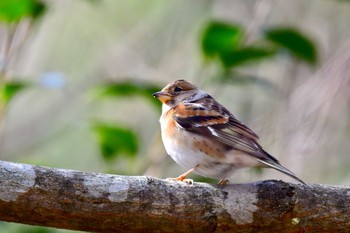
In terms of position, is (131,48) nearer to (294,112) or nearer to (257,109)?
(257,109)

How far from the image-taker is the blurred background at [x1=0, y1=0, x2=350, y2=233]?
457 cm

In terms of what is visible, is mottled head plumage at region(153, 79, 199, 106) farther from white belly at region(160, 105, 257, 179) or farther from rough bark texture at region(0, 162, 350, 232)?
rough bark texture at region(0, 162, 350, 232)

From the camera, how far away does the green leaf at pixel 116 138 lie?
409 centimetres

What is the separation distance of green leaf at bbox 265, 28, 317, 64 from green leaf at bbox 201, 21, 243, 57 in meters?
0.21

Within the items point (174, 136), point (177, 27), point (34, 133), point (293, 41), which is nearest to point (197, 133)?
point (174, 136)

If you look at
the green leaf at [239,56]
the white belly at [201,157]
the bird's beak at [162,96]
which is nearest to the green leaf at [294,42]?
the green leaf at [239,56]

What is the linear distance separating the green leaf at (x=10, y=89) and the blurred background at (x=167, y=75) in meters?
0.32

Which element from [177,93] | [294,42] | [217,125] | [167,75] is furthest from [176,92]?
[167,75]

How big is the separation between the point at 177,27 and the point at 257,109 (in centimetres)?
104

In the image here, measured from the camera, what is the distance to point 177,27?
632 centimetres

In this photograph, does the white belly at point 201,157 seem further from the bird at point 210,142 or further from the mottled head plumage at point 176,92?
the mottled head plumage at point 176,92

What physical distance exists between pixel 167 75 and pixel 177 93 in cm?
179

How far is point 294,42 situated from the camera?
4.21 metres

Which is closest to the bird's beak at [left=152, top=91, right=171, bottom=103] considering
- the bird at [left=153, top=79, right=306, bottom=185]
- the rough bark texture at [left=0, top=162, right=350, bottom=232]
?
the bird at [left=153, top=79, right=306, bottom=185]
